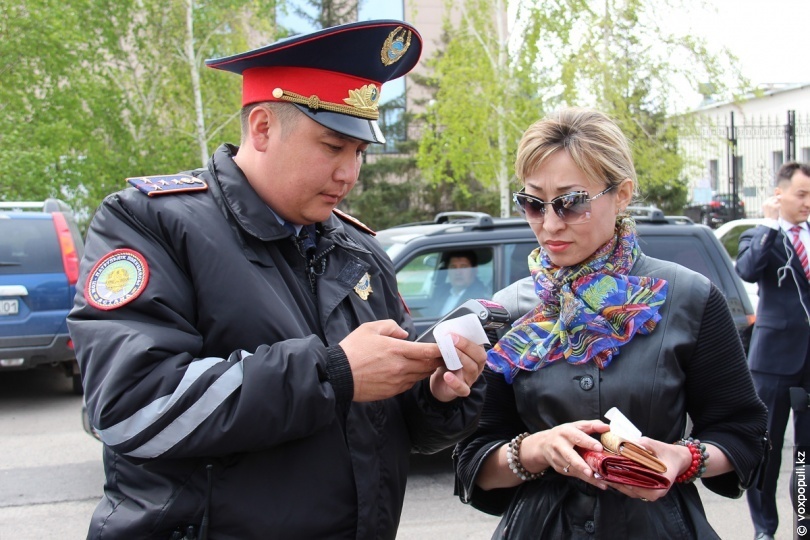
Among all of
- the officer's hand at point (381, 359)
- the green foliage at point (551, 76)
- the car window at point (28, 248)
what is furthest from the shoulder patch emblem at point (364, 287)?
the green foliage at point (551, 76)

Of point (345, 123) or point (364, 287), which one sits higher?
point (345, 123)

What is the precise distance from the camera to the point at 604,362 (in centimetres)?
216

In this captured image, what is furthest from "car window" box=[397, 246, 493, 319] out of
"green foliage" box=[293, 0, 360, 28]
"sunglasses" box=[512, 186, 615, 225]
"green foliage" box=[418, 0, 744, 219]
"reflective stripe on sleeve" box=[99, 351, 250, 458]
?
"green foliage" box=[293, 0, 360, 28]

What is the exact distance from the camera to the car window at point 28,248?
834cm

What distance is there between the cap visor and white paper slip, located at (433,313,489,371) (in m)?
0.54

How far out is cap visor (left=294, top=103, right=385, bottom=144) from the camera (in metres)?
2.03

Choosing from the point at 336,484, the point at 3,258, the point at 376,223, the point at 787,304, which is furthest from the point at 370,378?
the point at 376,223

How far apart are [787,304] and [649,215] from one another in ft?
5.93

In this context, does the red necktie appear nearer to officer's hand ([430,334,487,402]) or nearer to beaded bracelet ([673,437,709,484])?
beaded bracelet ([673,437,709,484])

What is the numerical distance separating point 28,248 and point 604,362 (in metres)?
7.79

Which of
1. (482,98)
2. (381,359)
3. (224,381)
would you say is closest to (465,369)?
(381,359)

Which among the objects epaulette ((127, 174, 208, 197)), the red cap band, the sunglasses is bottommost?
the sunglasses

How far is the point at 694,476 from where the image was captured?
2.14m

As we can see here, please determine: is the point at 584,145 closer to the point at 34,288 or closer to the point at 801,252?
the point at 801,252
